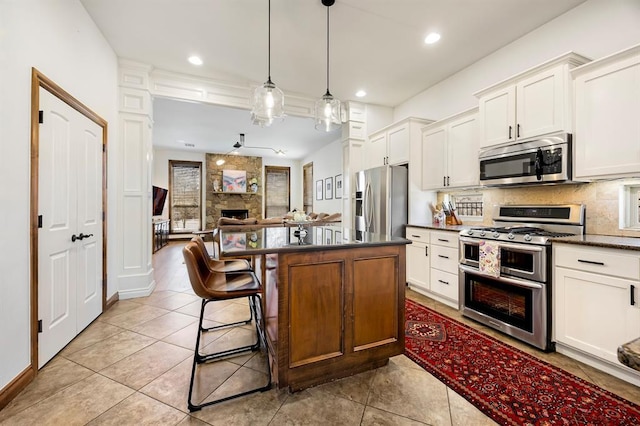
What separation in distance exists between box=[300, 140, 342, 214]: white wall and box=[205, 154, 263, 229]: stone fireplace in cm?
217

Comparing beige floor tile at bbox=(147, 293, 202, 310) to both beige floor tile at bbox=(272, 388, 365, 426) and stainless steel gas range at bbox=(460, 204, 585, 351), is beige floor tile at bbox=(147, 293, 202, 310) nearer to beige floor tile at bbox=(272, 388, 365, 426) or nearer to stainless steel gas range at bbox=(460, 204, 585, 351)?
beige floor tile at bbox=(272, 388, 365, 426)

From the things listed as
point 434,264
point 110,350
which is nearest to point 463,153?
point 434,264

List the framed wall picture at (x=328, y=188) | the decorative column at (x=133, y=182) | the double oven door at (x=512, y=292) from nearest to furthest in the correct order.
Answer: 1. the double oven door at (x=512, y=292)
2. the decorative column at (x=133, y=182)
3. the framed wall picture at (x=328, y=188)

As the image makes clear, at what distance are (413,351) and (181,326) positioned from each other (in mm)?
2196

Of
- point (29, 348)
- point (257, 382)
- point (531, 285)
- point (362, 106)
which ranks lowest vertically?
point (257, 382)

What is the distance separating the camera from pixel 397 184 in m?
4.08

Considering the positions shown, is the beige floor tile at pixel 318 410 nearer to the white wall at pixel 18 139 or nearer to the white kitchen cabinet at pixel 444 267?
the white wall at pixel 18 139

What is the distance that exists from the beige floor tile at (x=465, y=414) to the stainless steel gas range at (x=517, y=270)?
1088 millimetres

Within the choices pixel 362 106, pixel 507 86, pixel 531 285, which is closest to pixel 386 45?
pixel 507 86

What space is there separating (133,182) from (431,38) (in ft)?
13.3

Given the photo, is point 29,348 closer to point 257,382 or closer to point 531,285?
point 257,382

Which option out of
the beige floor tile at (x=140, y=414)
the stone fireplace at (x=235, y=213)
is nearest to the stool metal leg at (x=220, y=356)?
the beige floor tile at (x=140, y=414)

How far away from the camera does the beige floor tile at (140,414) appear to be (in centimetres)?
151

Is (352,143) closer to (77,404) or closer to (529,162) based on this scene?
(529,162)
